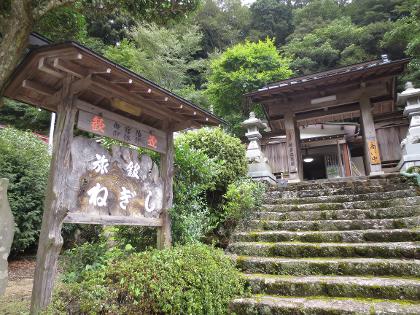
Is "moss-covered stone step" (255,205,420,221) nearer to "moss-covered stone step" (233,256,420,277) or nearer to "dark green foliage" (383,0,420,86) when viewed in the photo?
"moss-covered stone step" (233,256,420,277)

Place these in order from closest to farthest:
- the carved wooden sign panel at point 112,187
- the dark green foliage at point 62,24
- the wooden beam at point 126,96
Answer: the carved wooden sign panel at point 112,187 → the wooden beam at point 126,96 → the dark green foliage at point 62,24

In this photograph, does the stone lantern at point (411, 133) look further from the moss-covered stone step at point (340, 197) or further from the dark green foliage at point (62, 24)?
the dark green foliage at point (62, 24)

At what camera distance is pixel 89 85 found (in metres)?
3.73

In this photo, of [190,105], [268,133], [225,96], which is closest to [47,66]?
[190,105]

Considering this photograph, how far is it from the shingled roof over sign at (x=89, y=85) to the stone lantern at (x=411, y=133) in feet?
20.0

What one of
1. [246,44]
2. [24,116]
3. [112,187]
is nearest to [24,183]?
[112,187]

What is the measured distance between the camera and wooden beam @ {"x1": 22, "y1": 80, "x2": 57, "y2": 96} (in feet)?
12.2

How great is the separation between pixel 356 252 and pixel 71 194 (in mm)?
4501

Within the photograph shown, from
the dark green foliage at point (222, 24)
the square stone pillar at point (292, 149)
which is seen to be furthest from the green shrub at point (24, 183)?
the dark green foliage at point (222, 24)

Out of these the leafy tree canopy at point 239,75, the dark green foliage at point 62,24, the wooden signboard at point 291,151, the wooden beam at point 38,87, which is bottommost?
the wooden beam at point 38,87

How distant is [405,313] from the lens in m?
3.23

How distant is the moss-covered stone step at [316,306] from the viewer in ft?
10.9

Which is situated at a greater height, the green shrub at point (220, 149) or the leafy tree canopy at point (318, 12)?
the leafy tree canopy at point (318, 12)

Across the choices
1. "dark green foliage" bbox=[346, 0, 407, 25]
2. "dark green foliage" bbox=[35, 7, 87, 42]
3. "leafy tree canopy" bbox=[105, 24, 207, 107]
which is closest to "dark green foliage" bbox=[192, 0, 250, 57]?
"leafy tree canopy" bbox=[105, 24, 207, 107]
